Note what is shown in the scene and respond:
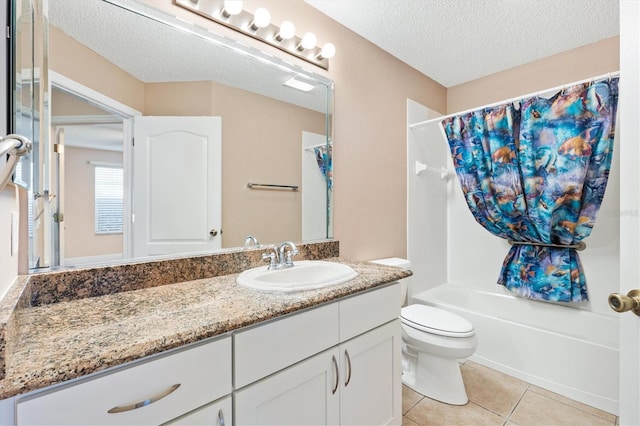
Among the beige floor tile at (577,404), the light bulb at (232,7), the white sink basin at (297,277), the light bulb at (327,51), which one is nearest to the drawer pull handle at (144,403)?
the white sink basin at (297,277)

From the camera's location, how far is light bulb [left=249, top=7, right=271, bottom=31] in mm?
1456

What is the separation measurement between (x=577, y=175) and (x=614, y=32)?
3.50 feet

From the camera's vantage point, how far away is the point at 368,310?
4.17 ft

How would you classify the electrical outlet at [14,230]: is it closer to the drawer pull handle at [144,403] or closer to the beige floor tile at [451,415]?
the drawer pull handle at [144,403]

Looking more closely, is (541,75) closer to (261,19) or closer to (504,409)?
(261,19)

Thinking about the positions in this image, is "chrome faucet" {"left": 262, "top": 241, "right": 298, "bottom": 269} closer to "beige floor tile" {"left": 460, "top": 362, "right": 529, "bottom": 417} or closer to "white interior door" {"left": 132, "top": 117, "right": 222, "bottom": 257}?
"white interior door" {"left": 132, "top": 117, "right": 222, "bottom": 257}

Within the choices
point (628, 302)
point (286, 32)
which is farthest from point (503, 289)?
point (286, 32)

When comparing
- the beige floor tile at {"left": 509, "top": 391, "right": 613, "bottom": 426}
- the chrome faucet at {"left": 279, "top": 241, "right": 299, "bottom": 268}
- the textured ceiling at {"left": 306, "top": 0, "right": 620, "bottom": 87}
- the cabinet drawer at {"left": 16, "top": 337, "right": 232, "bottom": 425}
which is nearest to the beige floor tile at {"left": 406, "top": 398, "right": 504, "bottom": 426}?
the beige floor tile at {"left": 509, "top": 391, "right": 613, "bottom": 426}

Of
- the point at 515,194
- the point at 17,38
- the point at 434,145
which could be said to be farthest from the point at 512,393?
the point at 17,38

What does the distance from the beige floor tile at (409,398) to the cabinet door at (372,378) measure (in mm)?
324

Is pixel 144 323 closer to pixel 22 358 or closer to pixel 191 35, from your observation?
pixel 22 358

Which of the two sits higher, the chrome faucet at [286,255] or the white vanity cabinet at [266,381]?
the chrome faucet at [286,255]

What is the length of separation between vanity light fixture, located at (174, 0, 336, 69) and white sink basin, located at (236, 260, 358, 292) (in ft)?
3.95

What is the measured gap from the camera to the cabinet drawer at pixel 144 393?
61 centimetres
